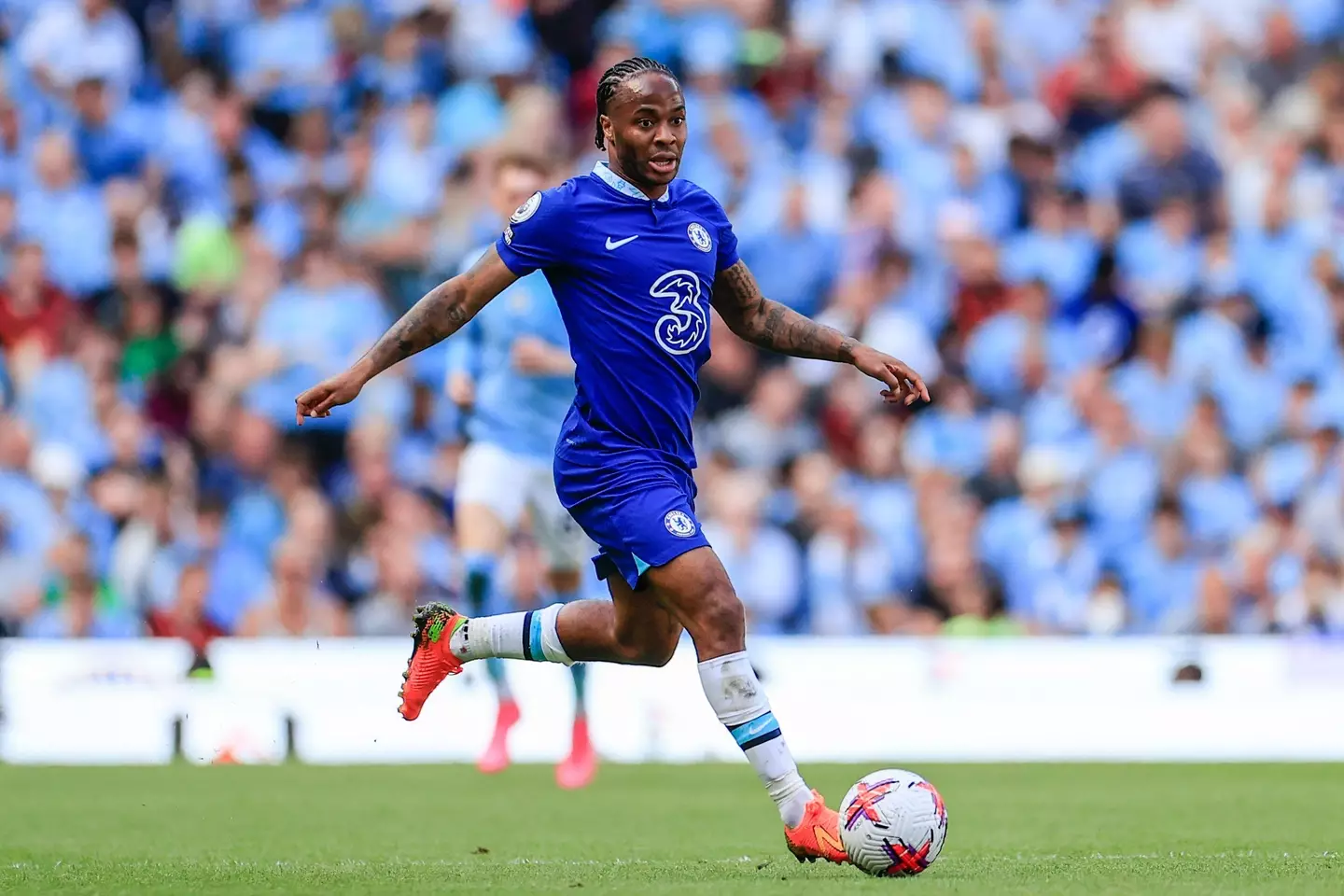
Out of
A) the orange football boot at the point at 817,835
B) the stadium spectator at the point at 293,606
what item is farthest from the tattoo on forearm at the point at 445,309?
the stadium spectator at the point at 293,606

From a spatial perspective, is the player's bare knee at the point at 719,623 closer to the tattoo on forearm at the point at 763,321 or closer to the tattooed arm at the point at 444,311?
the tattoo on forearm at the point at 763,321

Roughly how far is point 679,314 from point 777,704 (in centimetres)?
590

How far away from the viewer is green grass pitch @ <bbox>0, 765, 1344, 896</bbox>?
6.01m

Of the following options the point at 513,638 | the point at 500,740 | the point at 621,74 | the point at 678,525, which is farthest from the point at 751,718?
the point at 500,740

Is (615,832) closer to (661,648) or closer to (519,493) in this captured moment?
(661,648)

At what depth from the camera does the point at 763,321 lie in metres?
6.95

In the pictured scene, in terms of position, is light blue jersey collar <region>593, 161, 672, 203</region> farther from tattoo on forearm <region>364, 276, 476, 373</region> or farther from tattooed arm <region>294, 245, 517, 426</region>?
tattoo on forearm <region>364, 276, 476, 373</region>

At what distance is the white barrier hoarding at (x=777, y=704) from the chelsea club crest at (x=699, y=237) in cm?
561

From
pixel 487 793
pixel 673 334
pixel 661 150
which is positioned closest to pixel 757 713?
pixel 673 334

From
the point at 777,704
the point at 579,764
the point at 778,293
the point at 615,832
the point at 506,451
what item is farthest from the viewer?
the point at 778,293

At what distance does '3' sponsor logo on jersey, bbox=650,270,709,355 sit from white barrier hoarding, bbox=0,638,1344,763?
561 cm

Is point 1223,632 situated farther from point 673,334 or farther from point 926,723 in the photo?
point 673,334

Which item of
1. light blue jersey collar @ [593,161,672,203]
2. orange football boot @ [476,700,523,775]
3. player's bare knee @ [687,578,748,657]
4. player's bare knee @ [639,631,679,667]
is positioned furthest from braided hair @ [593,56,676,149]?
orange football boot @ [476,700,523,775]

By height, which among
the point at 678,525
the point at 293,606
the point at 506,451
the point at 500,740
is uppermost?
the point at 506,451
